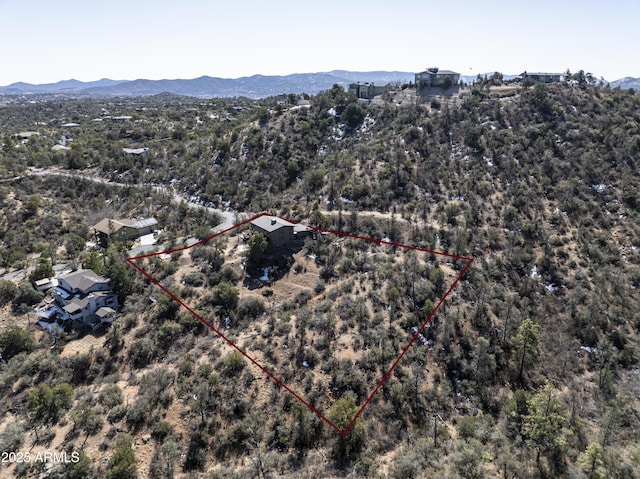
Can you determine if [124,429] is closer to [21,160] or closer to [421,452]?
[421,452]

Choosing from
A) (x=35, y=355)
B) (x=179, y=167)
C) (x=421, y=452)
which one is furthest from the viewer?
(x=179, y=167)

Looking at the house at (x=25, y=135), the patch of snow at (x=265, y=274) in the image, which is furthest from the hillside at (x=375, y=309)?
the house at (x=25, y=135)

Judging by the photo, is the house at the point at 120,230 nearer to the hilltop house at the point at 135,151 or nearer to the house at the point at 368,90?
the hilltop house at the point at 135,151

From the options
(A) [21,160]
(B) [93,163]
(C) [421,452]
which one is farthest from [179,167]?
(C) [421,452]

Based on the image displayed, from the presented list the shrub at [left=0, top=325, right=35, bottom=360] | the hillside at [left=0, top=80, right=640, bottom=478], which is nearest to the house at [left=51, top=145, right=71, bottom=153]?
the hillside at [left=0, top=80, right=640, bottom=478]

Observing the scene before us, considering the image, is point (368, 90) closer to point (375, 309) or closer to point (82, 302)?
point (375, 309)

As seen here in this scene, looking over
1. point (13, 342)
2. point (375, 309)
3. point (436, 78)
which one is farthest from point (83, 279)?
point (436, 78)
